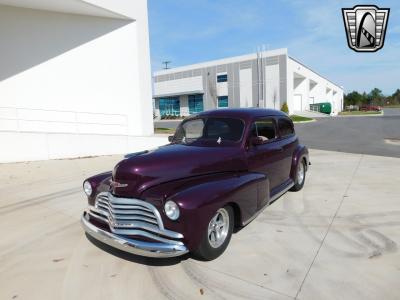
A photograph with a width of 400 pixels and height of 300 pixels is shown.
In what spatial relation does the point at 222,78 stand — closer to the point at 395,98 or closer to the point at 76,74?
the point at 76,74

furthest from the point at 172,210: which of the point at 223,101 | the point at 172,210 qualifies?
the point at 223,101

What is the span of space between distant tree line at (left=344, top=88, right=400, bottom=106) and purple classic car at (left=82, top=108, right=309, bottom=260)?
341 ft

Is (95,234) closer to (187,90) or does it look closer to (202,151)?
(202,151)

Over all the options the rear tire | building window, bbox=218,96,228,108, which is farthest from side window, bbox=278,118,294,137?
building window, bbox=218,96,228,108

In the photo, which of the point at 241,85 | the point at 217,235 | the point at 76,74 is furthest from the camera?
the point at 241,85

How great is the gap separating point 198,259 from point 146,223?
2.51 feet

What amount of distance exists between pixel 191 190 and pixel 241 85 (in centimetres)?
4793

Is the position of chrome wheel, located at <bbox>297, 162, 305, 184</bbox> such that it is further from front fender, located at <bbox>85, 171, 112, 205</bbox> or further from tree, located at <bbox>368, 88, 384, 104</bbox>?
tree, located at <bbox>368, 88, 384, 104</bbox>

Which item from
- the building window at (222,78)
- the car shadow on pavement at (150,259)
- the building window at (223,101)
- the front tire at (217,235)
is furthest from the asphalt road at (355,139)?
the building window at (222,78)

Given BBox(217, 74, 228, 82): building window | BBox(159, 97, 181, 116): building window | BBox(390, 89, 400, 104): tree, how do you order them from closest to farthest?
BBox(217, 74, 228, 82): building window → BBox(159, 97, 181, 116): building window → BBox(390, 89, 400, 104): tree

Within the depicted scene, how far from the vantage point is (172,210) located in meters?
3.30

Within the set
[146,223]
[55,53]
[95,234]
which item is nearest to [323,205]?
[146,223]

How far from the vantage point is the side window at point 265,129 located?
4959 mm

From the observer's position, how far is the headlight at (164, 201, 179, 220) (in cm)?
329
